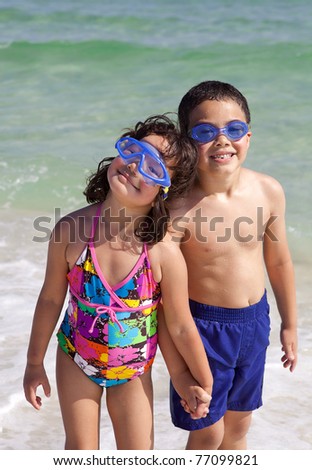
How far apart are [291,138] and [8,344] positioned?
4.04 m

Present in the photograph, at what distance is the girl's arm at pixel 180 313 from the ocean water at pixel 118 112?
98 centimetres

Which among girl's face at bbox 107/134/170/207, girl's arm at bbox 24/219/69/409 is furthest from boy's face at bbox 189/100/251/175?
girl's arm at bbox 24/219/69/409

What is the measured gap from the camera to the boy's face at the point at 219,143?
9.50 feet

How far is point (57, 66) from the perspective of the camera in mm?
10273

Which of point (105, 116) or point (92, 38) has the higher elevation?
point (92, 38)

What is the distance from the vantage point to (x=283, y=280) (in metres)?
3.21

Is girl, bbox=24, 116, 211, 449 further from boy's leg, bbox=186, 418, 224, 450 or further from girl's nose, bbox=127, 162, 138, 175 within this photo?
boy's leg, bbox=186, 418, 224, 450

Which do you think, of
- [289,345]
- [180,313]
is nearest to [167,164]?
[180,313]

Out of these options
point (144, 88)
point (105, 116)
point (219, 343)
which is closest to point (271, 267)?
point (219, 343)

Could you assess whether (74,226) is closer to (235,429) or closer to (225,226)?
(225,226)

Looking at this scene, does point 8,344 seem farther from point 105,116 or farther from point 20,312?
point 105,116

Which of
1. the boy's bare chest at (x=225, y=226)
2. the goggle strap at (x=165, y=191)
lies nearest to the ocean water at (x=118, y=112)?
the boy's bare chest at (x=225, y=226)

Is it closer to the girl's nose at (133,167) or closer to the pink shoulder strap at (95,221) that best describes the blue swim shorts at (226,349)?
the pink shoulder strap at (95,221)

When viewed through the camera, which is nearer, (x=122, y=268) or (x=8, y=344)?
(x=122, y=268)
